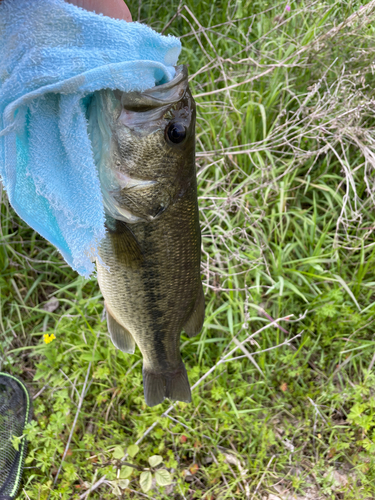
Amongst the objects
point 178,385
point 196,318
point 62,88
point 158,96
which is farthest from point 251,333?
point 62,88

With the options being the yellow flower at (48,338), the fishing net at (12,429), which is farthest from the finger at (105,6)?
the fishing net at (12,429)

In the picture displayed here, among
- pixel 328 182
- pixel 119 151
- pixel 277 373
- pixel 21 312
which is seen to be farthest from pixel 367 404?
pixel 21 312

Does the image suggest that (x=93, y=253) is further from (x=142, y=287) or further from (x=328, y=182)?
(x=328, y=182)

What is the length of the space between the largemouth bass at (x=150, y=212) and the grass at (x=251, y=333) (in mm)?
790

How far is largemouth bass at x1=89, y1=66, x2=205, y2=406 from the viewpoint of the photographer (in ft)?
3.41

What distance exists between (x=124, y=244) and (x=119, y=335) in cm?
66

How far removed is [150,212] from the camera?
3.87 ft

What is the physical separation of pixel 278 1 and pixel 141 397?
3468 millimetres

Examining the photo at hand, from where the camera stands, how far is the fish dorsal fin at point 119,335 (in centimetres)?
170

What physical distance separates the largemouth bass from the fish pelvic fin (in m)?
0.18

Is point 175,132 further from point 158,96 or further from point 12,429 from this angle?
A: point 12,429

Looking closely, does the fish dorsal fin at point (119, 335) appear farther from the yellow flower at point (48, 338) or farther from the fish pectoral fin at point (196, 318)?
the yellow flower at point (48, 338)

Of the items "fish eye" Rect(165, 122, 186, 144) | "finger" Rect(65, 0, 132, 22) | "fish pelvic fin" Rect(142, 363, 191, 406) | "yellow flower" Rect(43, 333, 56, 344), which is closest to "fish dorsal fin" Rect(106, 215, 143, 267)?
"fish eye" Rect(165, 122, 186, 144)

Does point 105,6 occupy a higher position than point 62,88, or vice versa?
point 105,6
